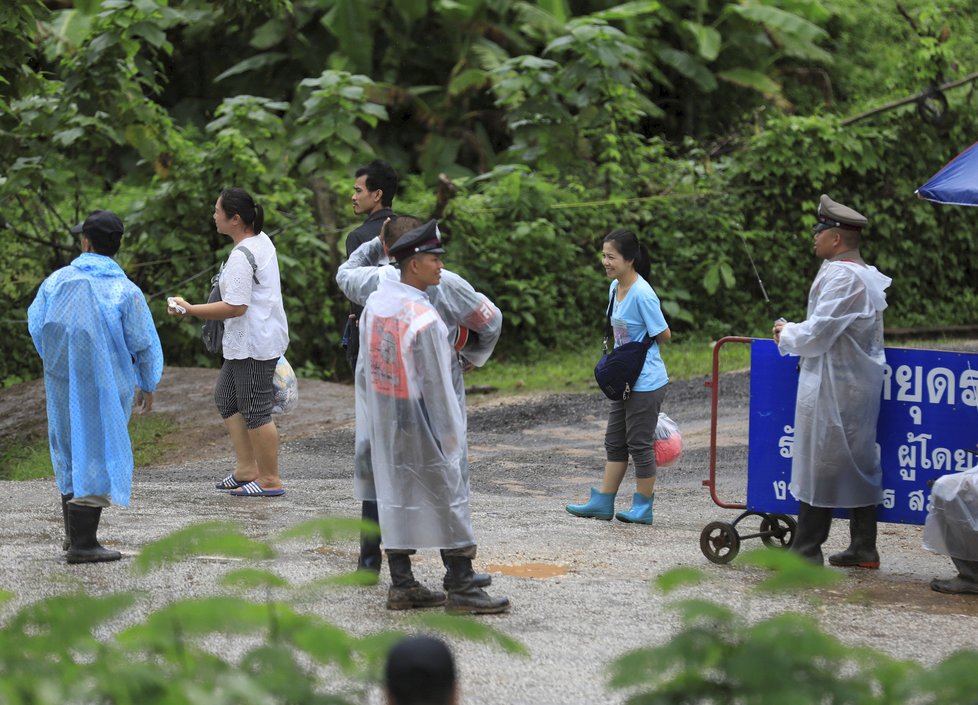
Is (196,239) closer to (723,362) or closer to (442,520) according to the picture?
(723,362)

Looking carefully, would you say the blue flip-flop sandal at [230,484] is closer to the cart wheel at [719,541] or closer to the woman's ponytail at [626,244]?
the woman's ponytail at [626,244]

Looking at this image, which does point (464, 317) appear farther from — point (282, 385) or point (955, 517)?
point (282, 385)

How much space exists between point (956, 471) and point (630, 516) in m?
2.03

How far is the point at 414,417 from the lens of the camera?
5.66m

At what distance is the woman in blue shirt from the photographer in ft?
26.1

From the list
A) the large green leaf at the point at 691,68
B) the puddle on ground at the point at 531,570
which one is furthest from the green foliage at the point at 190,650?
the large green leaf at the point at 691,68

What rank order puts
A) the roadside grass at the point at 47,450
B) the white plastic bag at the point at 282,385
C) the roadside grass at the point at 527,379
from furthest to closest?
the roadside grass at the point at 527,379 → the roadside grass at the point at 47,450 → the white plastic bag at the point at 282,385

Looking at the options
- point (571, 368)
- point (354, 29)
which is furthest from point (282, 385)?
point (354, 29)

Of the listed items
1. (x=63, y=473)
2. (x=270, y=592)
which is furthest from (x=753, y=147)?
(x=270, y=592)

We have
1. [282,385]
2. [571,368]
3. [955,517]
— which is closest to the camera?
[955,517]

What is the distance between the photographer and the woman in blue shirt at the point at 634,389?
26.1 ft

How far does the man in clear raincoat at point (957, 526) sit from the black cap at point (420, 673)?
4.35m

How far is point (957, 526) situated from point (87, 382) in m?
4.08

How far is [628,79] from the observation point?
16750 mm
